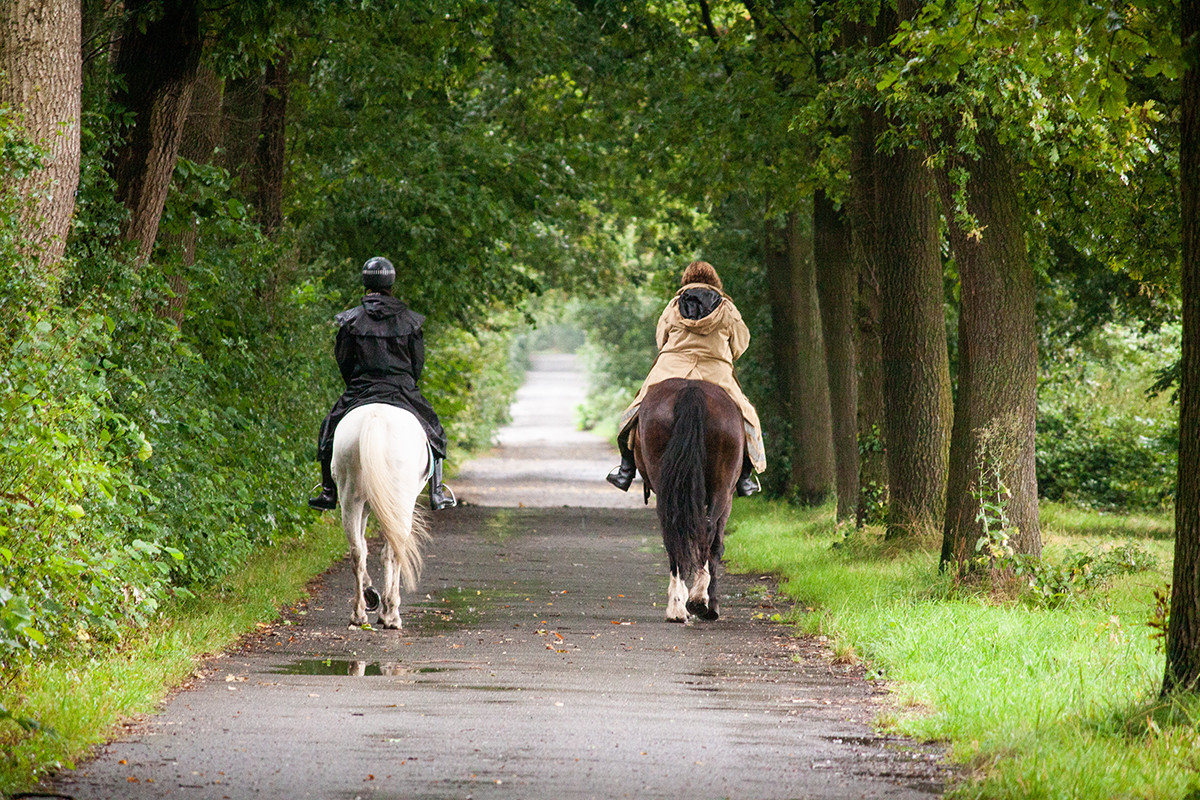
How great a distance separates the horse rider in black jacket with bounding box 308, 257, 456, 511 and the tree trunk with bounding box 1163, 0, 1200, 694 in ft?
19.2

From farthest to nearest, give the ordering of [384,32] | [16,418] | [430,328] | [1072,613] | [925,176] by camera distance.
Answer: [430,328], [384,32], [925,176], [1072,613], [16,418]

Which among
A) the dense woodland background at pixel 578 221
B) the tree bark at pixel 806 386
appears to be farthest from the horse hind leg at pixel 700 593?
the tree bark at pixel 806 386

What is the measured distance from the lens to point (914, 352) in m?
13.6

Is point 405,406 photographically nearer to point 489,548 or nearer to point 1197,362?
point 1197,362

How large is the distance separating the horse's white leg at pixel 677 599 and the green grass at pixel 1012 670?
0.96 metres

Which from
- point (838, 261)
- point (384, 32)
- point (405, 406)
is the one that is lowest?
point (405, 406)

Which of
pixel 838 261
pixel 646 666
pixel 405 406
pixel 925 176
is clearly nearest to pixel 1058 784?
pixel 646 666

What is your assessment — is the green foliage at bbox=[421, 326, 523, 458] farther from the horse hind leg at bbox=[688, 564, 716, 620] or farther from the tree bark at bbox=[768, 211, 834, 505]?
the horse hind leg at bbox=[688, 564, 716, 620]

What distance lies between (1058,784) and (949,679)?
2.41 m

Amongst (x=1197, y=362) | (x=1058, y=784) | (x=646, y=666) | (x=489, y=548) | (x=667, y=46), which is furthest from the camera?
(x=667, y=46)

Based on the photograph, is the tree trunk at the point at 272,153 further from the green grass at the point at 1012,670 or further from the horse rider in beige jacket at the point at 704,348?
the green grass at the point at 1012,670

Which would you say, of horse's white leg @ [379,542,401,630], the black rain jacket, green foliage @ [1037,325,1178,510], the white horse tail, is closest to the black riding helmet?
the black rain jacket

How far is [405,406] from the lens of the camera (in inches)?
416

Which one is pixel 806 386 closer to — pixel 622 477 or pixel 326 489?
pixel 622 477
